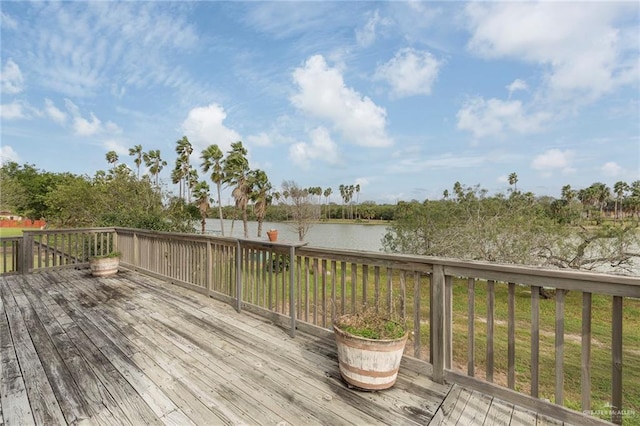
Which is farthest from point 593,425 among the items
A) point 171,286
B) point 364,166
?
point 364,166

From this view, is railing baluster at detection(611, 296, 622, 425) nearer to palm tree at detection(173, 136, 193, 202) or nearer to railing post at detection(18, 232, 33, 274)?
railing post at detection(18, 232, 33, 274)

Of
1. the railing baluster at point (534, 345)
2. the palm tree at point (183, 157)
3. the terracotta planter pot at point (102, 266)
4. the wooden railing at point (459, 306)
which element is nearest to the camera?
the wooden railing at point (459, 306)

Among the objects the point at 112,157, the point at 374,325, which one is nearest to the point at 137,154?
the point at 112,157

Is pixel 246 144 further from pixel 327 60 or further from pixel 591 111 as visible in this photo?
pixel 591 111

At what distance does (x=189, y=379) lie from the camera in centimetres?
208

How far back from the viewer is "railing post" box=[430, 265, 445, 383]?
2.07 metres

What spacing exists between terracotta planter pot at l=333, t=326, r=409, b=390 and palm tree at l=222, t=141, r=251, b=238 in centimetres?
1933

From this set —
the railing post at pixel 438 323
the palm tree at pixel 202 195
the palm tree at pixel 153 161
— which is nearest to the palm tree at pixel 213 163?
the palm tree at pixel 202 195

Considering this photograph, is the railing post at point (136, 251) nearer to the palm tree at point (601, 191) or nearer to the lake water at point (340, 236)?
the lake water at point (340, 236)

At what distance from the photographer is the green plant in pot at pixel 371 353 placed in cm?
190

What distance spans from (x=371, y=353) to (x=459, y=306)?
6.87 metres

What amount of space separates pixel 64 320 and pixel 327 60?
7.99 metres

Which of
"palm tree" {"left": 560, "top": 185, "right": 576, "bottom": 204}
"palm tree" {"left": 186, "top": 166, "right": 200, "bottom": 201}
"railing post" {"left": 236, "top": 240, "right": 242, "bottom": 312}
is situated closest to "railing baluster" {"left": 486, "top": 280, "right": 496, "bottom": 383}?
"railing post" {"left": 236, "top": 240, "right": 242, "bottom": 312}

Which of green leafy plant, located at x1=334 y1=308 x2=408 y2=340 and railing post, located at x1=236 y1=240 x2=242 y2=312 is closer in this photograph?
green leafy plant, located at x1=334 y1=308 x2=408 y2=340
